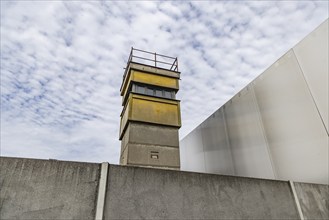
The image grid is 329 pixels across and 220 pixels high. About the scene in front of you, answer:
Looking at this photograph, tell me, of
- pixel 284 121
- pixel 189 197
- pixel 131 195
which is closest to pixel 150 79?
pixel 284 121

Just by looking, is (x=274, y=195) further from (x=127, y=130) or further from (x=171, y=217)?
(x=127, y=130)

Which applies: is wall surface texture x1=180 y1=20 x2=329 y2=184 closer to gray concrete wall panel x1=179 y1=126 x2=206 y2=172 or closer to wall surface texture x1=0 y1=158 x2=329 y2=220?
gray concrete wall panel x1=179 y1=126 x2=206 y2=172

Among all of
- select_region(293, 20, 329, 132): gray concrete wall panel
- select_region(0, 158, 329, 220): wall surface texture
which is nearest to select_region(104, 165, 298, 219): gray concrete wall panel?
select_region(0, 158, 329, 220): wall surface texture

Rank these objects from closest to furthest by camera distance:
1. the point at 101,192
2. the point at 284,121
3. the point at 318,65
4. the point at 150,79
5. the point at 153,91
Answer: the point at 101,192
the point at 318,65
the point at 284,121
the point at 153,91
the point at 150,79

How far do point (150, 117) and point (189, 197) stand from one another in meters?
5.06

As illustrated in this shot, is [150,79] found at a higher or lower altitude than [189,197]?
higher

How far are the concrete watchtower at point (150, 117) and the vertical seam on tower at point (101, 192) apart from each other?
4.13 meters

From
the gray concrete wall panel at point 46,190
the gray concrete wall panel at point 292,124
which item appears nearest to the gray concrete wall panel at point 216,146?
the gray concrete wall panel at point 292,124

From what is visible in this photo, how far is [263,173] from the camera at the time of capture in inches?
265

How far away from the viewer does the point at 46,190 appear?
2961 millimetres

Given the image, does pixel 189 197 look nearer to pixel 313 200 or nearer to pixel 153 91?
pixel 313 200

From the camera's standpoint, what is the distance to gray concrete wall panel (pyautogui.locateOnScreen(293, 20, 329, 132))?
5.09 meters

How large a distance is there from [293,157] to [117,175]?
4924 millimetres

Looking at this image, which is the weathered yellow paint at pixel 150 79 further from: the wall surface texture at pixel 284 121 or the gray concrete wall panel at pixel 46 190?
the gray concrete wall panel at pixel 46 190
